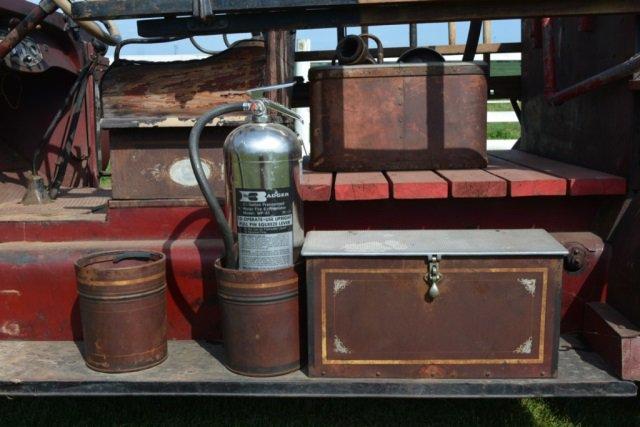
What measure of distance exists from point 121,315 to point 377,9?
1.34 meters

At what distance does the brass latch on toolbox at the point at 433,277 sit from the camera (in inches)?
88.4

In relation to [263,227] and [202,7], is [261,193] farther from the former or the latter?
[202,7]

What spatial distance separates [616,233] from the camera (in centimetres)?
249

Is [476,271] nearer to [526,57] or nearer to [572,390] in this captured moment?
[572,390]

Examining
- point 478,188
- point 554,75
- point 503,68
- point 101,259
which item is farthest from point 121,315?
point 503,68

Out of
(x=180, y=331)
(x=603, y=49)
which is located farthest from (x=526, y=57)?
(x=180, y=331)

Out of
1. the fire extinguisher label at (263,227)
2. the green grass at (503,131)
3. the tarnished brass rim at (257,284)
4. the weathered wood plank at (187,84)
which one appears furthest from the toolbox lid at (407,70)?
the green grass at (503,131)

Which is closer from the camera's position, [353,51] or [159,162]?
[159,162]

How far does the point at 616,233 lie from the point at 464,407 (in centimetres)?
97

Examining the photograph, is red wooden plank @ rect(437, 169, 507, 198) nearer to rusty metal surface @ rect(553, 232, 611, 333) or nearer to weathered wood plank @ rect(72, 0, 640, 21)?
rusty metal surface @ rect(553, 232, 611, 333)

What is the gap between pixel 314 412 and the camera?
2879 mm

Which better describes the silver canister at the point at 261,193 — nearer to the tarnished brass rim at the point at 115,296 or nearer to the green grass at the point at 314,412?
the tarnished brass rim at the point at 115,296

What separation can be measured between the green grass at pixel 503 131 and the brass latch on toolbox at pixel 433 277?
9748 millimetres

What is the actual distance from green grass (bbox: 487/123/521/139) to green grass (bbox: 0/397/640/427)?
29.9ft
